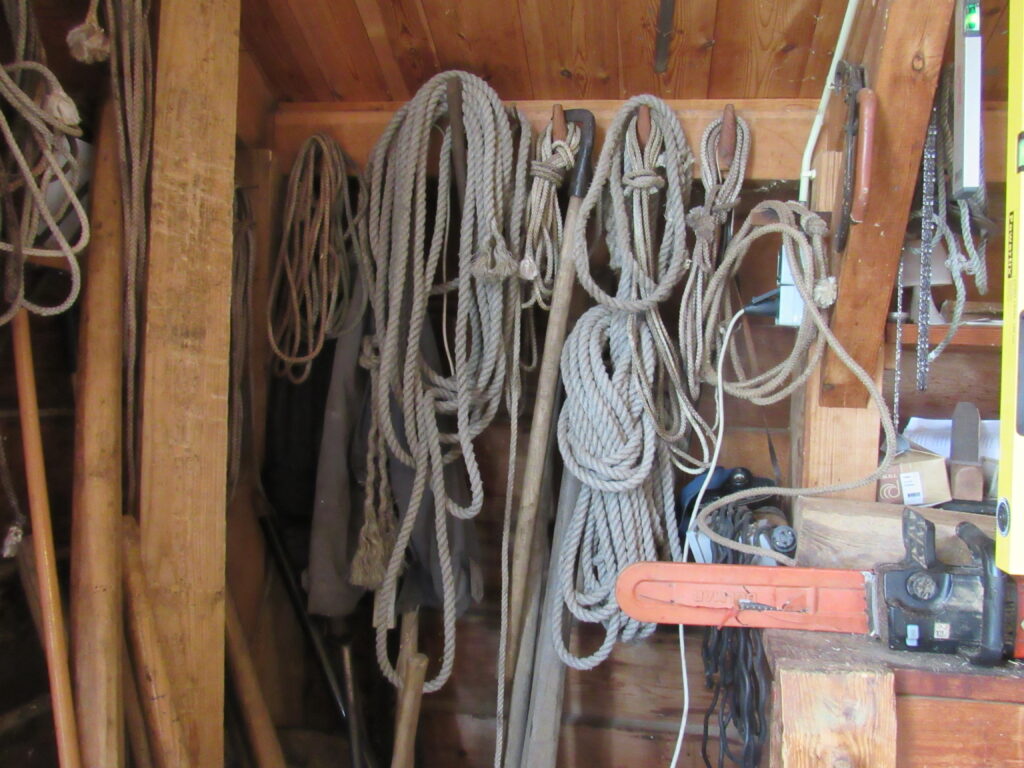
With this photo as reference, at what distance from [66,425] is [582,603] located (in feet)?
3.18

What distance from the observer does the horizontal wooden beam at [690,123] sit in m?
1.42

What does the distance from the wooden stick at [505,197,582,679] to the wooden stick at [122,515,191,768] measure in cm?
66

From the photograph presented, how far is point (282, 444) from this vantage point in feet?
5.06

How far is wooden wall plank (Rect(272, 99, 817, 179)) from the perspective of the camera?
143 centimetres

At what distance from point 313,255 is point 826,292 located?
3.31 feet

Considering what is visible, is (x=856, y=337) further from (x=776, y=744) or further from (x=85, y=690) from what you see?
(x=85, y=690)

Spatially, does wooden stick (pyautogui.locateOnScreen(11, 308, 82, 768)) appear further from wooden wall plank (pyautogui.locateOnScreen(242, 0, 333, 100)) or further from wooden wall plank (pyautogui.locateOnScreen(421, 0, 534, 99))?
wooden wall plank (pyautogui.locateOnScreen(421, 0, 534, 99))

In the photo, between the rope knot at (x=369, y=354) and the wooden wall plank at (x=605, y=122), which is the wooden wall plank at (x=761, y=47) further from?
the rope knot at (x=369, y=354)

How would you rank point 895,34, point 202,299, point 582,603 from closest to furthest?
point 895,34, point 202,299, point 582,603

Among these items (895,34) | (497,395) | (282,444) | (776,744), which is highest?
(895,34)

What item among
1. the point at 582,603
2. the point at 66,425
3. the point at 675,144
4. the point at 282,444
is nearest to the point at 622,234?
the point at 675,144

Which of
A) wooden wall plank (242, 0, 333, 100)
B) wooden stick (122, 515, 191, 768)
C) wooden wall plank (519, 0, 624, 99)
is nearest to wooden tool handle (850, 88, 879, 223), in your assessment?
wooden wall plank (519, 0, 624, 99)

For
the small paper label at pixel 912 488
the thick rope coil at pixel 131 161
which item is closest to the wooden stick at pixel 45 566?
the thick rope coil at pixel 131 161

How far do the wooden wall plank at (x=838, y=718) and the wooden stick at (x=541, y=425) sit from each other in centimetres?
63
